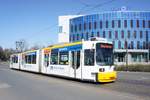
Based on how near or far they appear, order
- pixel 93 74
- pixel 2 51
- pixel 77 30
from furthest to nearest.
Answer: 1. pixel 2 51
2. pixel 77 30
3. pixel 93 74

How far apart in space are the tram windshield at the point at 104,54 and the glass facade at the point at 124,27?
70361 millimetres

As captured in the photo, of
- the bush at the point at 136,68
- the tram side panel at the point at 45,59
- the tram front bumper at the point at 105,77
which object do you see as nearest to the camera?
the tram front bumper at the point at 105,77

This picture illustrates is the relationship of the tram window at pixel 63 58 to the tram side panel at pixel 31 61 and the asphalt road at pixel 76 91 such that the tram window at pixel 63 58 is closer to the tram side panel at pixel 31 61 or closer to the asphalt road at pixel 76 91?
the asphalt road at pixel 76 91

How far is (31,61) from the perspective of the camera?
35656 mm

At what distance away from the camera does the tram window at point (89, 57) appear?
66.1 feet

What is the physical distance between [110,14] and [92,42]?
7277 centimetres

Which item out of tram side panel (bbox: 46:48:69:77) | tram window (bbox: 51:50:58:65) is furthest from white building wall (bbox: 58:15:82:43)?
tram window (bbox: 51:50:58:65)

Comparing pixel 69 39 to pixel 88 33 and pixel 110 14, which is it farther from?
pixel 110 14

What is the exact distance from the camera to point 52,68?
26.9 m

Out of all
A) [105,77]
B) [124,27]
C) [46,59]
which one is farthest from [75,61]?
[124,27]

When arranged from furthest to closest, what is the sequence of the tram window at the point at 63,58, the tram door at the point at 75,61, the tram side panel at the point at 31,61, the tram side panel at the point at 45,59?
the tram side panel at the point at 31,61 < the tram side panel at the point at 45,59 < the tram window at the point at 63,58 < the tram door at the point at 75,61

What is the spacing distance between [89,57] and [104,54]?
1086mm

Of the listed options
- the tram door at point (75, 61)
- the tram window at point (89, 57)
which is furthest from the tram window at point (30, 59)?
the tram window at point (89, 57)

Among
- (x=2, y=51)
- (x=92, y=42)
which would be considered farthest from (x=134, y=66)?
(x=2, y=51)
